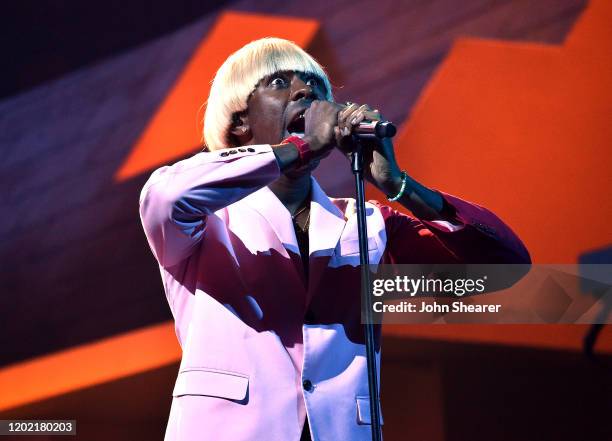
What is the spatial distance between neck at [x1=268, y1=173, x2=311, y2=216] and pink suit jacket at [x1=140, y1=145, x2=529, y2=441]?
7 cm

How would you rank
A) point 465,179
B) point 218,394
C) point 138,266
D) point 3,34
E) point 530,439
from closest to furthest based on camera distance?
point 218,394 < point 530,439 < point 465,179 < point 138,266 < point 3,34

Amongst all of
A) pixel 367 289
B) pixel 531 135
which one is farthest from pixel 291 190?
pixel 531 135

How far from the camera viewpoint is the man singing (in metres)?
1.33

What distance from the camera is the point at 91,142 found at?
2.47m

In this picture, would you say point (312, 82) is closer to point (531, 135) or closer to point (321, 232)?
point (321, 232)

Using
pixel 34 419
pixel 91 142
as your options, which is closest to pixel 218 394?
pixel 34 419

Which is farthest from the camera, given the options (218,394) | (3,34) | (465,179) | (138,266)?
(3,34)

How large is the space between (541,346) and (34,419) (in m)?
1.38

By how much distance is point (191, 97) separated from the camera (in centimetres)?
244

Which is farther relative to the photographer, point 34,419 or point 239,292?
point 34,419

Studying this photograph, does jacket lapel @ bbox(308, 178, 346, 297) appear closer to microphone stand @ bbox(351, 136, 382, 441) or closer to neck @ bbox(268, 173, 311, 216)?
neck @ bbox(268, 173, 311, 216)

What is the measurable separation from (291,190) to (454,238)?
1.13ft

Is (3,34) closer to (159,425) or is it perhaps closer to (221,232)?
(159,425)

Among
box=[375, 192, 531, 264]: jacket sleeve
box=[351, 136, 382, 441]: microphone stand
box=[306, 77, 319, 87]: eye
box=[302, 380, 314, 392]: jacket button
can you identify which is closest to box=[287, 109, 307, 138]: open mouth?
box=[306, 77, 319, 87]: eye
